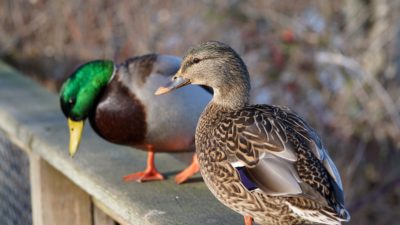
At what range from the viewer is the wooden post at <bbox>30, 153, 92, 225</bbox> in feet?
8.64

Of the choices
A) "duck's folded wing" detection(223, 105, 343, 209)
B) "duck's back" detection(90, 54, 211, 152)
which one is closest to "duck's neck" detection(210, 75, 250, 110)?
"duck's folded wing" detection(223, 105, 343, 209)

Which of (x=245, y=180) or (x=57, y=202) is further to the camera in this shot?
(x=57, y=202)

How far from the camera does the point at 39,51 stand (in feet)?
16.5

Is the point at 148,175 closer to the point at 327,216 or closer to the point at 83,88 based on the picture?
the point at 83,88

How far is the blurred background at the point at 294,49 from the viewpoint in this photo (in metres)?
4.91

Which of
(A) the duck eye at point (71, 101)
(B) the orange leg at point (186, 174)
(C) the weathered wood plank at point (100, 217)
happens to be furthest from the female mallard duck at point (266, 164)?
(A) the duck eye at point (71, 101)

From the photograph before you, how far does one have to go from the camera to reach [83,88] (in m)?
2.89

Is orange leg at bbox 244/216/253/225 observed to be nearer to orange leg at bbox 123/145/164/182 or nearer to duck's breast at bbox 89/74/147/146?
orange leg at bbox 123/145/164/182

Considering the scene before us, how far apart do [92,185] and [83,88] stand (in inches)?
21.6

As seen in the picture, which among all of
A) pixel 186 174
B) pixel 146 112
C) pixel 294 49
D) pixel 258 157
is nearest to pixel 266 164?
pixel 258 157

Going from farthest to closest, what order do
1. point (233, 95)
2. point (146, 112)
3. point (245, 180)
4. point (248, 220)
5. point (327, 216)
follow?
point (146, 112), point (233, 95), point (248, 220), point (245, 180), point (327, 216)

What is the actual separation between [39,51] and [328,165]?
10.9ft

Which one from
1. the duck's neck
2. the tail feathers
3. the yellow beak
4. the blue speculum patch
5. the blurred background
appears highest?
the duck's neck

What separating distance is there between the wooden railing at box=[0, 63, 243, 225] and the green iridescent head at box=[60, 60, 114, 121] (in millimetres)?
116
